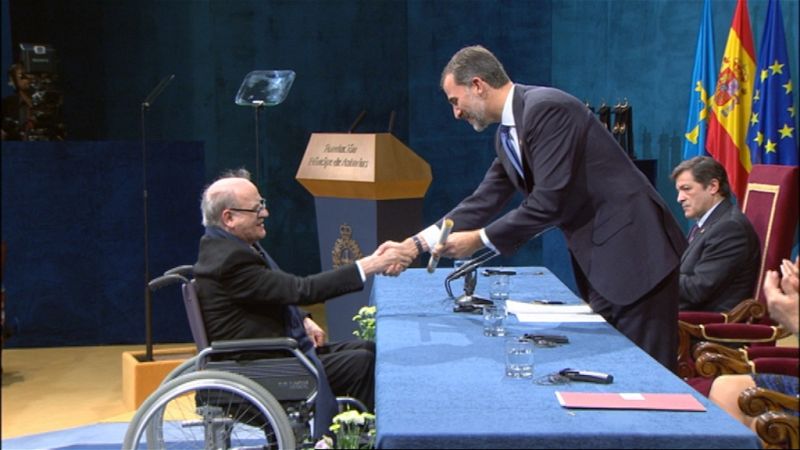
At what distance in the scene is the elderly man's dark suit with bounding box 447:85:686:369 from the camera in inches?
119

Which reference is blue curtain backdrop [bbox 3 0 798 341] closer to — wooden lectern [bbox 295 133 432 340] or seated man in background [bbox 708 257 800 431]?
wooden lectern [bbox 295 133 432 340]

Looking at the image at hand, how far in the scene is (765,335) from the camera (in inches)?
144

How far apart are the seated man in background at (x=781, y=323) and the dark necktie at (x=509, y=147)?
3.04 ft

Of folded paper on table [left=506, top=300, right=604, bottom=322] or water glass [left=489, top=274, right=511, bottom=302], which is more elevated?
water glass [left=489, top=274, right=511, bottom=302]

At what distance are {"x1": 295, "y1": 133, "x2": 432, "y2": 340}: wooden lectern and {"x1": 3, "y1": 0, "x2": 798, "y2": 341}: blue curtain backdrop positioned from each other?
8.53ft

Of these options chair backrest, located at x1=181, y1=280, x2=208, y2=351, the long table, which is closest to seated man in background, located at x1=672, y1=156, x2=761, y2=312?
the long table

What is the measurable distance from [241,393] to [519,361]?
86 cm

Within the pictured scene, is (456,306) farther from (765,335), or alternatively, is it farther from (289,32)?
(289,32)

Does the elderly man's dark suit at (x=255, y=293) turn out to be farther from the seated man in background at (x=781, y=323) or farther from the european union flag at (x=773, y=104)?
the european union flag at (x=773, y=104)

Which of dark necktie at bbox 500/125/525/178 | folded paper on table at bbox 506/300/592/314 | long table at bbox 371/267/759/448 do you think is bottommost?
folded paper on table at bbox 506/300/592/314

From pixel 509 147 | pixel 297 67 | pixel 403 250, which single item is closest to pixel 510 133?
pixel 509 147

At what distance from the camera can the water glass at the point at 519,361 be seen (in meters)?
2.36

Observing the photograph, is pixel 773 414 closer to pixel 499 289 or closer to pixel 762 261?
pixel 499 289

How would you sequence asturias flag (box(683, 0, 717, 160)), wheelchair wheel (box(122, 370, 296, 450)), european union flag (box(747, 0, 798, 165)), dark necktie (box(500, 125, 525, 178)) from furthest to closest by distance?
asturias flag (box(683, 0, 717, 160))
european union flag (box(747, 0, 798, 165))
dark necktie (box(500, 125, 525, 178))
wheelchair wheel (box(122, 370, 296, 450))
